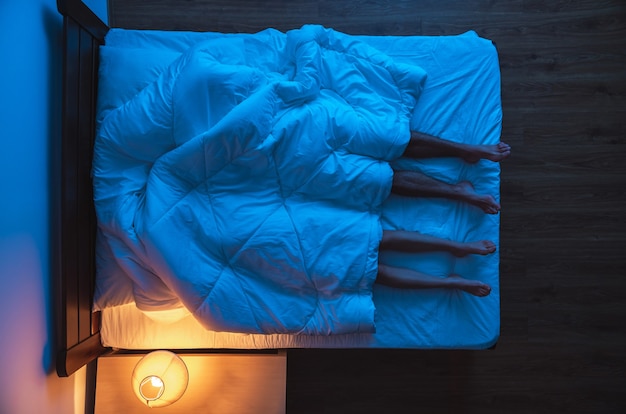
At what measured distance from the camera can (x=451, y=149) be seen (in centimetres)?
174

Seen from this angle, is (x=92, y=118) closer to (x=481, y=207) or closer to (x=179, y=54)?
(x=179, y=54)

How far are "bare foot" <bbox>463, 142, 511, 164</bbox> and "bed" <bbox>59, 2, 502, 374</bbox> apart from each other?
0.13ft

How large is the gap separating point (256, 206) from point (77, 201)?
0.58m

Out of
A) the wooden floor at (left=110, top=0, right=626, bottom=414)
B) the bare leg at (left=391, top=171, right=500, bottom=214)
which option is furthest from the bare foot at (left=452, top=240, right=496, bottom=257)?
the wooden floor at (left=110, top=0, right=626, bottom=414)

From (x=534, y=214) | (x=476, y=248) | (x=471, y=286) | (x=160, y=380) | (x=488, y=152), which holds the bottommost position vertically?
(x=160, y=380)

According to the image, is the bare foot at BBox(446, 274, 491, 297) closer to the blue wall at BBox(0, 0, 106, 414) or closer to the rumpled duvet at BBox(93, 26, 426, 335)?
the rumpled duvet at BBox(93, 26, 426, 335)

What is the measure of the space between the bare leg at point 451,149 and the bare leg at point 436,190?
3.4 inches

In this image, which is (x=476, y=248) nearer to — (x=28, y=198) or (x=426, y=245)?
(x=426, y=245)

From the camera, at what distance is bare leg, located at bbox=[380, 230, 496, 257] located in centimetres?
170

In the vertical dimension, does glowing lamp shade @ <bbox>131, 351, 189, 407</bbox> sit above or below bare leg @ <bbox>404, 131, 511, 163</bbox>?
below

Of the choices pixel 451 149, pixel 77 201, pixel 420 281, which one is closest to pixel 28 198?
pixel 77 201

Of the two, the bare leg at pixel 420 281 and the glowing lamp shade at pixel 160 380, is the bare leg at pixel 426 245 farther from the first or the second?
the glowing lamp shade at pixel 160 380

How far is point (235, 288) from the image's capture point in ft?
5.17

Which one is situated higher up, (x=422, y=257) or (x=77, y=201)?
(x=77, y=201)
